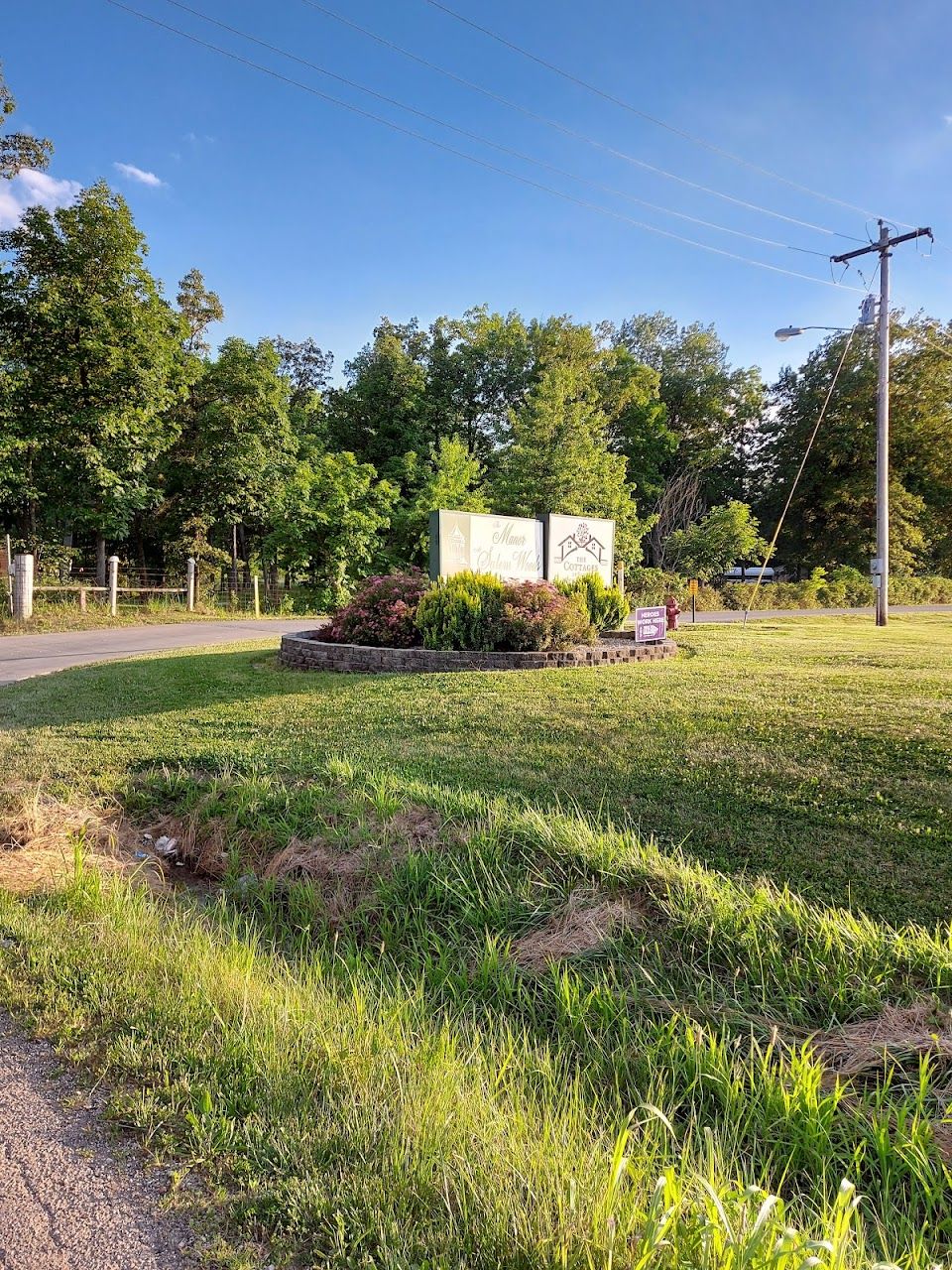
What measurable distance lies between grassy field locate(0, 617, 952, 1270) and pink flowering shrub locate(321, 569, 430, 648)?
3934mm

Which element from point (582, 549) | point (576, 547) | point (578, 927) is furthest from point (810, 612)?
point (578, 927)

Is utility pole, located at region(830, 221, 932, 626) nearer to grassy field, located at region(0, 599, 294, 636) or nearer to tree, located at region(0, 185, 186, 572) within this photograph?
grassy field, located at region(0, 599, 294, 636)

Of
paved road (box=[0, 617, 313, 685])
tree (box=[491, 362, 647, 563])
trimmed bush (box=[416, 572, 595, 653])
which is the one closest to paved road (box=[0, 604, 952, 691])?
paved road (box=[0, 617, 313, 685])

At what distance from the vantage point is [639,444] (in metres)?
35.8

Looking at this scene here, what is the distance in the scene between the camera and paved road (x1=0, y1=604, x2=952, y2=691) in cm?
1043

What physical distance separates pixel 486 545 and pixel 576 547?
211cm

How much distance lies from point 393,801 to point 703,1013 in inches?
85.5

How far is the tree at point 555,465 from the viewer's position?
80.9 ft

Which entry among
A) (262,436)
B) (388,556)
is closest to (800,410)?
(388,556)

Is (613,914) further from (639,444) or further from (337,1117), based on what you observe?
(639,444)

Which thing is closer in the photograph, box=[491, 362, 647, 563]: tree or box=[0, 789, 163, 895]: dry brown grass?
box=[0, 789, 163, 895]: dry brown grass

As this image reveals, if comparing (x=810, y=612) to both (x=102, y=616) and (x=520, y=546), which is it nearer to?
(x=520, y=546)

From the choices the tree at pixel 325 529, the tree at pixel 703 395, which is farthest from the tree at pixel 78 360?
the tree at pixel 703 395

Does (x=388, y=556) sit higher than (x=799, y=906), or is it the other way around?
(x=388, y=556)
